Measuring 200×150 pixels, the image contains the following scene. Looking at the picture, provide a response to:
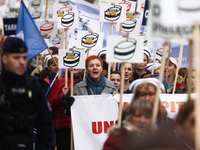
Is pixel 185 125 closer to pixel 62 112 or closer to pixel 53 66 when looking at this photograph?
pixel 62 112

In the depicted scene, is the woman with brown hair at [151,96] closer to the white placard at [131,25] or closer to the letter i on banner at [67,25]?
the letter i on banner at [67,25]

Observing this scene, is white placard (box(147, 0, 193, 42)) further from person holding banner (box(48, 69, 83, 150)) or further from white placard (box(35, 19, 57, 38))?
white placard (box(35, 19, 57, 38))

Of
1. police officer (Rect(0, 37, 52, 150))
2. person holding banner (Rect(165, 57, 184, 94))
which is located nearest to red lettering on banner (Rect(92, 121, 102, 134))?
person holding banner (Rect(165, 57, 184, 94))

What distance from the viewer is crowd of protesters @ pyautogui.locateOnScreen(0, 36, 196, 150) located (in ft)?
12.8

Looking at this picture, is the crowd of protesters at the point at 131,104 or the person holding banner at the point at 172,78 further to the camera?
the person holding banner at the point at 172,78

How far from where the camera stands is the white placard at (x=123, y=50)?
5.50 meters

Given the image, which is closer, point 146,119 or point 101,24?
point 146,119

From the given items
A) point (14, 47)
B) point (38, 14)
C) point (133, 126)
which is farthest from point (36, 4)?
point (133, 126)

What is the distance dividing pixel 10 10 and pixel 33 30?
6.38 meters

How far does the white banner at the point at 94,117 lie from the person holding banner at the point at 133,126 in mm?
2383

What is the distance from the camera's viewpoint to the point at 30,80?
459 centimetres

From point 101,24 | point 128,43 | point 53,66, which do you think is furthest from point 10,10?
point 128,43

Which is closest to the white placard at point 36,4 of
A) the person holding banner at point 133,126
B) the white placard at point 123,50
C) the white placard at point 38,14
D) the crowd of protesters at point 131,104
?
the white placard at point 38,14

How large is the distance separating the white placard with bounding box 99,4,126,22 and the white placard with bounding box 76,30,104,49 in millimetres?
327
